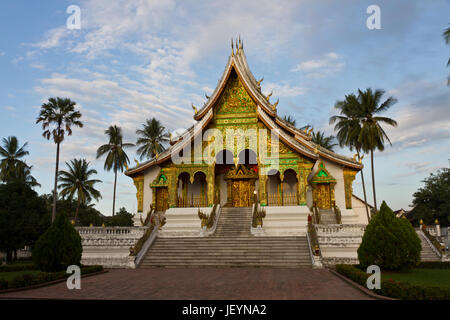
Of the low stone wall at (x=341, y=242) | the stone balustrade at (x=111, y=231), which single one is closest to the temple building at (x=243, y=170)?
the stone balustrade at (x=111, y=231)

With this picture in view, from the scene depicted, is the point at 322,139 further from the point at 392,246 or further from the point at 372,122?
the point at 392,246

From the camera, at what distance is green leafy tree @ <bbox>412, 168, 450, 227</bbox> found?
34450 mm

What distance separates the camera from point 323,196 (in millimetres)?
23719

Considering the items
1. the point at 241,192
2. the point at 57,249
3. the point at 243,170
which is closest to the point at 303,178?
the point at 243,170

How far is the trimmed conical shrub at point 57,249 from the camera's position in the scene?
12.3 m

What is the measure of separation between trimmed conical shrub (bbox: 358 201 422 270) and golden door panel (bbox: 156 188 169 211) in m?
15.7

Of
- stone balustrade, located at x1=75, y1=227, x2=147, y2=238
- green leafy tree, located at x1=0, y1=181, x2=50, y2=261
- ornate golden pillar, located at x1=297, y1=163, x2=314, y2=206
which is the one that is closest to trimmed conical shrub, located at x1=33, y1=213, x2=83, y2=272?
stone balustrade, located at x1=75, y1=227, x2=147, y2=238

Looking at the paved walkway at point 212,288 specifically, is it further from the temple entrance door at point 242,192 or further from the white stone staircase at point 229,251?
the temple entrance door at point 242,192

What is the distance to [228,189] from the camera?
25.2m

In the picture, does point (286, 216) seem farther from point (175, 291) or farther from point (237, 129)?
point (175, 291)

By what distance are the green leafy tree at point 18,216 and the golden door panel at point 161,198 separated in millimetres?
7899

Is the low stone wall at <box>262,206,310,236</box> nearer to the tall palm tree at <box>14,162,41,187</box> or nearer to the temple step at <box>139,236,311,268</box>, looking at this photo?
the temple step at <box>139,236,311,268</box>

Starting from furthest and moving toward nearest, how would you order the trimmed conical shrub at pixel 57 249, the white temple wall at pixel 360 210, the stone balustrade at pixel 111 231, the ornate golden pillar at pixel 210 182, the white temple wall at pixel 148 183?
1. the white temple wall at pixel 148 183
2. the white temple wall at pixel 360 210
3. the ornate golden pillar at pixel 210 182
4. the stone balustrade at pixel 111 231
5. the trimmed conical shrub at pixel 57 249

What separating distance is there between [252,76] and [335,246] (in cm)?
1922
